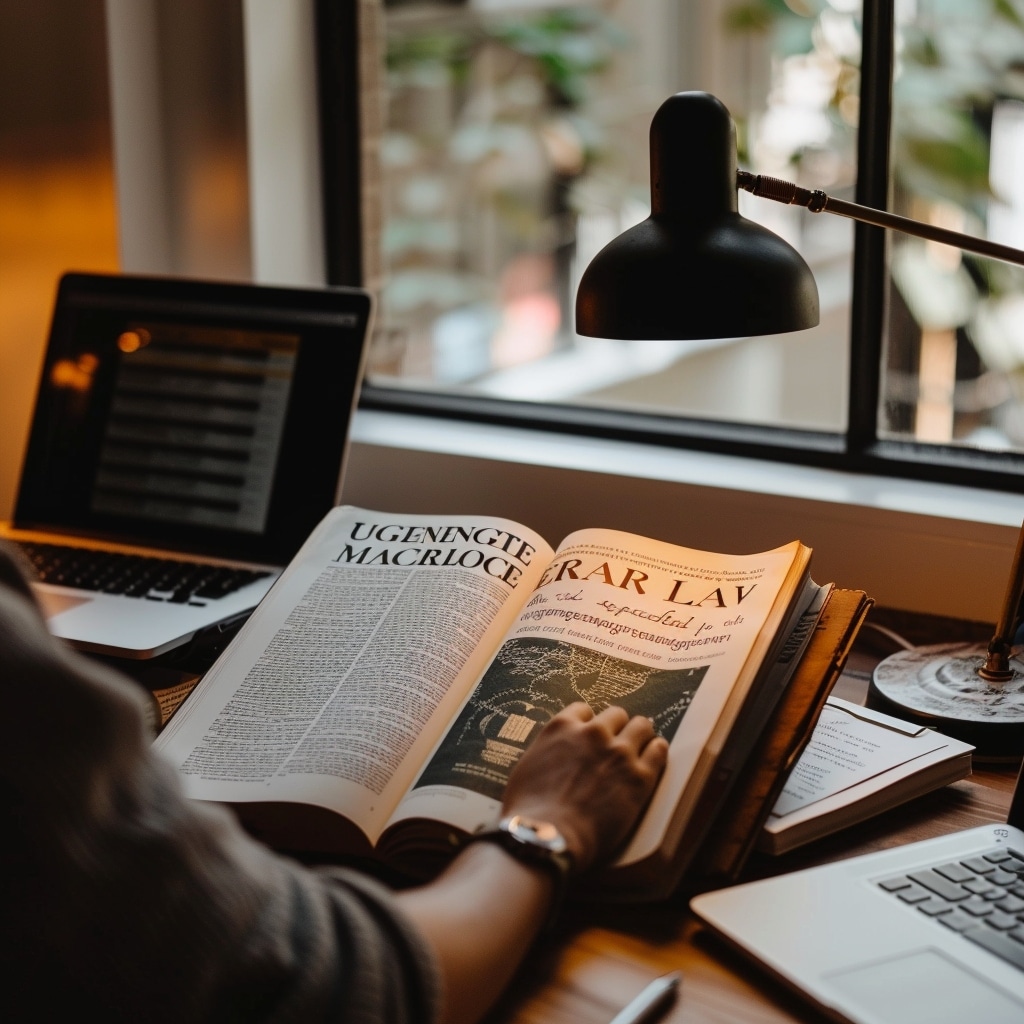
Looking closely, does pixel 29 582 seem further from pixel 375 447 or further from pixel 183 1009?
pixel 375 447

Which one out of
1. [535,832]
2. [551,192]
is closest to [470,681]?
[535,832]

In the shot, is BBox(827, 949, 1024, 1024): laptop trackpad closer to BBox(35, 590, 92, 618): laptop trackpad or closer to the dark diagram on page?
the dark diagram on page

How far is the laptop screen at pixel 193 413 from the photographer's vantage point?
47.7 inches

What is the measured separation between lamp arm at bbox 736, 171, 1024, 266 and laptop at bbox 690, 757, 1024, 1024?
0.35m

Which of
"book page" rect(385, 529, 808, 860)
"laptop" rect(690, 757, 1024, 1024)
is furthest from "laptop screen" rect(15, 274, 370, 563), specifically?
"laptop" rect(690, 757, 1024, 1024)

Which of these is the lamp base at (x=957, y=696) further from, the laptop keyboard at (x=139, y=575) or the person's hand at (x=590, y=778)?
the laptop keyboard at (x=139, y=575)

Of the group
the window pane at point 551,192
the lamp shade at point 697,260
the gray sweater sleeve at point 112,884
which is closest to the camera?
the gray sweater sleeve at point 112,884

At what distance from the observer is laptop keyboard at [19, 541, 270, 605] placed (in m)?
1.11

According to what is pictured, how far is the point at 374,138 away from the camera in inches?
62.2

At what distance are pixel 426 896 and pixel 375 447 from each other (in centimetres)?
82

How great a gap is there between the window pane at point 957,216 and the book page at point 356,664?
0.58 meters

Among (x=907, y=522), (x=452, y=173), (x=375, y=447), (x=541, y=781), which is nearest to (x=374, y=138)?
(x=375, y=447)

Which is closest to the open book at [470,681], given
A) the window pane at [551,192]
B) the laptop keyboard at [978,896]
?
the laptop keyboard at [978,896]

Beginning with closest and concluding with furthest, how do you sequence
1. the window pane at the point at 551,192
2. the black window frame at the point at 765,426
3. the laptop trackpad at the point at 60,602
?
the laptop trackpad at the point at 60,602 → the black window frame at the point at 765,426 → the window pane at the point at 551,192
